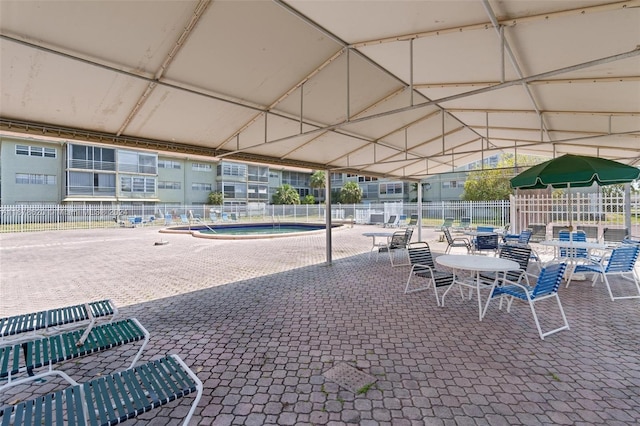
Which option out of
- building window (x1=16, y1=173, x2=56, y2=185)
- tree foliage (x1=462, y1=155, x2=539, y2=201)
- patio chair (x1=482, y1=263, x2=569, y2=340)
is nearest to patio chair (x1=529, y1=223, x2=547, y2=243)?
patio chair (x1=482, y1=263, x2=569, y2=340)

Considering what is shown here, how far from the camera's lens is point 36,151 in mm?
28062

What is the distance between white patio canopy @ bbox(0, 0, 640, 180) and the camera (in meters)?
3.42

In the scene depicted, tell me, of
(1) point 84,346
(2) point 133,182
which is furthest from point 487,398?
(2) point 133,182

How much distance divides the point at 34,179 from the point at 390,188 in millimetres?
37716

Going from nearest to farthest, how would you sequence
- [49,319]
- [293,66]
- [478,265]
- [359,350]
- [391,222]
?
1. [49,319]
2. [359,350]
3. [478,265]
4. [293,66]
5. [391,222]

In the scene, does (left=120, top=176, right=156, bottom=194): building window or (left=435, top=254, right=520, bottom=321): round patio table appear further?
(left=120, top=176, right=156, bottom=194): building window

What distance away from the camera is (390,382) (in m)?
2.97

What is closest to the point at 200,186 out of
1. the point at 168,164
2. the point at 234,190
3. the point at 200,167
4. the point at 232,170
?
the point at 200,167

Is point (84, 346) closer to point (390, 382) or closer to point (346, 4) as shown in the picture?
point (390, 382)

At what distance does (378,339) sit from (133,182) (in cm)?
3616

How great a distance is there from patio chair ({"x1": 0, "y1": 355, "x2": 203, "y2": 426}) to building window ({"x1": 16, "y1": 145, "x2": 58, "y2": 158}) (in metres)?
35.4

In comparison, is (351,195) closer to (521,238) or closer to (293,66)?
(521,238)

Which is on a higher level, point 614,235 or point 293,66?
point 293,66

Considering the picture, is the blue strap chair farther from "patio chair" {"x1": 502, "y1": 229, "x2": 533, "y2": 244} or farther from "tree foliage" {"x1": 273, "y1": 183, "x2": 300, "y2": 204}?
"tree foliage" {"x1": 273, "y1": 183, "x2": 300, "y2": 204}
